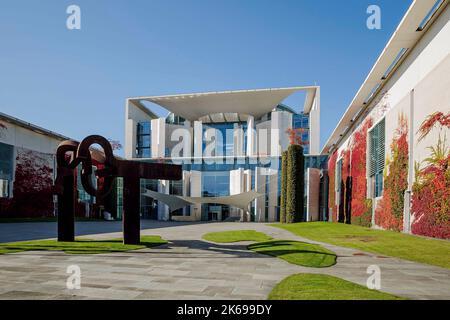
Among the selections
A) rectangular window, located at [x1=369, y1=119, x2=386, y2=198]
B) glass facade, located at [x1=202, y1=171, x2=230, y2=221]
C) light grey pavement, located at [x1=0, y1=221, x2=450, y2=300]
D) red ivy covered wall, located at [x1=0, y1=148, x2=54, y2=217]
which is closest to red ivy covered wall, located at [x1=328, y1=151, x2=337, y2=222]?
rectangular window, located at [x1=369, y1=119, x2=386, y2=198]

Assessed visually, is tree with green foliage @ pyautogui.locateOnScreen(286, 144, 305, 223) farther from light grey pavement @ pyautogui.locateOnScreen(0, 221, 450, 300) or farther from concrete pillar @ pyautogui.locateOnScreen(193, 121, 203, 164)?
light grey pavement @ pyautogui.locateOnScreen(0, 221, 450, 300)

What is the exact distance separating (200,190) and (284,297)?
39.5m

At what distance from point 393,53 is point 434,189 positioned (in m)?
8.07

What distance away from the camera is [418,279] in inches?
278

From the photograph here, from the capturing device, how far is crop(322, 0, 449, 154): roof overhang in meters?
13.5

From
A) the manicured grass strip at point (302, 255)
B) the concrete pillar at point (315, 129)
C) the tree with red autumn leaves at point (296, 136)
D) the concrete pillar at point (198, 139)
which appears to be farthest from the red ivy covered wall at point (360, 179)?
the concrete pillar at point (198, 139)

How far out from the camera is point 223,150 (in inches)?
1982

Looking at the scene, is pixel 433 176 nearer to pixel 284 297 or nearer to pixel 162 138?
pixel 284 297

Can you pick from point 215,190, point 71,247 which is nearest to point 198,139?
point 215,190

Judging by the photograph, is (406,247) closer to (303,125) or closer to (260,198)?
(260,198)

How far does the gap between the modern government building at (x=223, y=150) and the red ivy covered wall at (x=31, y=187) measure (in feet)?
38.0

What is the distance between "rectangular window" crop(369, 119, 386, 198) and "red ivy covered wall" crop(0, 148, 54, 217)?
31.0 meters

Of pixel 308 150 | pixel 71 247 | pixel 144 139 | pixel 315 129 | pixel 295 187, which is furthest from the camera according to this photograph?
pixel 144 139
